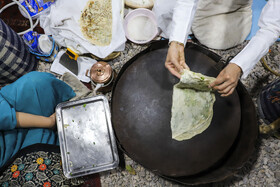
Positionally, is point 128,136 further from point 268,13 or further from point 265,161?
point 265,161

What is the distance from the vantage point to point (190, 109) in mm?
1484

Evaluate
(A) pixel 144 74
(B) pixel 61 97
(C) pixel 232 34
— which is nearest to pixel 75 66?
(B) pixel 61 97

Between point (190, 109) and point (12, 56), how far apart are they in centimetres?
173

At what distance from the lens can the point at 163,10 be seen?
206 centimetres

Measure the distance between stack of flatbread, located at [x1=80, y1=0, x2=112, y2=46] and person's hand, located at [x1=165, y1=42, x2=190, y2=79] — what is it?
3.39 ft

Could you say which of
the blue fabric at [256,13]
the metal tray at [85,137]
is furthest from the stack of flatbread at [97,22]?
the blue fabric at [256,13]

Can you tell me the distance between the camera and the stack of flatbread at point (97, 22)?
2.18 meters

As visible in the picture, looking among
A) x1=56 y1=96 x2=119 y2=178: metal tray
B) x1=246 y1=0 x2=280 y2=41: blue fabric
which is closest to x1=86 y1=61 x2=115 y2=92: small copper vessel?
x1=56 y1=96 x2=119 y2=178: metal tray

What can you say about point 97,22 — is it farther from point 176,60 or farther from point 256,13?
point 256,13

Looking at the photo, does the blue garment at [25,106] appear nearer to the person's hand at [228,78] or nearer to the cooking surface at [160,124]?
the cooking surface at [160,124]

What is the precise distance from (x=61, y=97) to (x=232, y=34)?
1963 millimetres

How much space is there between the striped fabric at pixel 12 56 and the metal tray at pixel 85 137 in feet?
2.15

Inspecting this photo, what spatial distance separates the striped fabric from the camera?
67.1 inches

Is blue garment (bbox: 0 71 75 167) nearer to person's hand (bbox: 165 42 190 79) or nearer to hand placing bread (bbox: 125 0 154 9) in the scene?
person's hand (bbox: 165 42 190 79)
